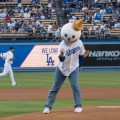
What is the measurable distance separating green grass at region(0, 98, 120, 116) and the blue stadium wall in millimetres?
15477

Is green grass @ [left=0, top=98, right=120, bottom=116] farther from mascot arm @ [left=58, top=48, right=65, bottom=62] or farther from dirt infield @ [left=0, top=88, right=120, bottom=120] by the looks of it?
mascot arm @ [left=58, top=48, right=65, bottom=62]

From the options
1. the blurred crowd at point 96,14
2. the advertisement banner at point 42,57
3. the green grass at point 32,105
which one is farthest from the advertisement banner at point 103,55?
the green grass at point 32,105

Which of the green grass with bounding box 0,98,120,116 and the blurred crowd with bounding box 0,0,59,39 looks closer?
the green grass with bounding box 0,98,120,116

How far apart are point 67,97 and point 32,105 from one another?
9.33 feet

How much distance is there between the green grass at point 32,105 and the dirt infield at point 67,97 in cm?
129

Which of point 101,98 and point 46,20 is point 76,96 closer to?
point 101,98

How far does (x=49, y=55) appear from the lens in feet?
107

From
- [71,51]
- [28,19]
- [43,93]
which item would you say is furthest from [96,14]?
[71,51]

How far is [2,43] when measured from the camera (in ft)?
107

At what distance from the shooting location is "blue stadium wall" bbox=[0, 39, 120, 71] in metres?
32.6

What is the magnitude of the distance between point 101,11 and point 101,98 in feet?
70.9

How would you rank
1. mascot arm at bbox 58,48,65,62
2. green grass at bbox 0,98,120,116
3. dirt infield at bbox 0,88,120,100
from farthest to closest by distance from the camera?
dirt infield at bbox 0,88,120,100, green grass at bbox 0,98,120,116, mascot arm at bbox 58,48,65,62

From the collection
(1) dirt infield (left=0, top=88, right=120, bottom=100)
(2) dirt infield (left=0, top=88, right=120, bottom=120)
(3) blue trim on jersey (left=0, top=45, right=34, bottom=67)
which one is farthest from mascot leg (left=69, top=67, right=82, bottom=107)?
(3) blue trim on jersey (left=0, top=45, right=34, bottom=67)

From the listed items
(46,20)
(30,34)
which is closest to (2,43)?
(30,34)
